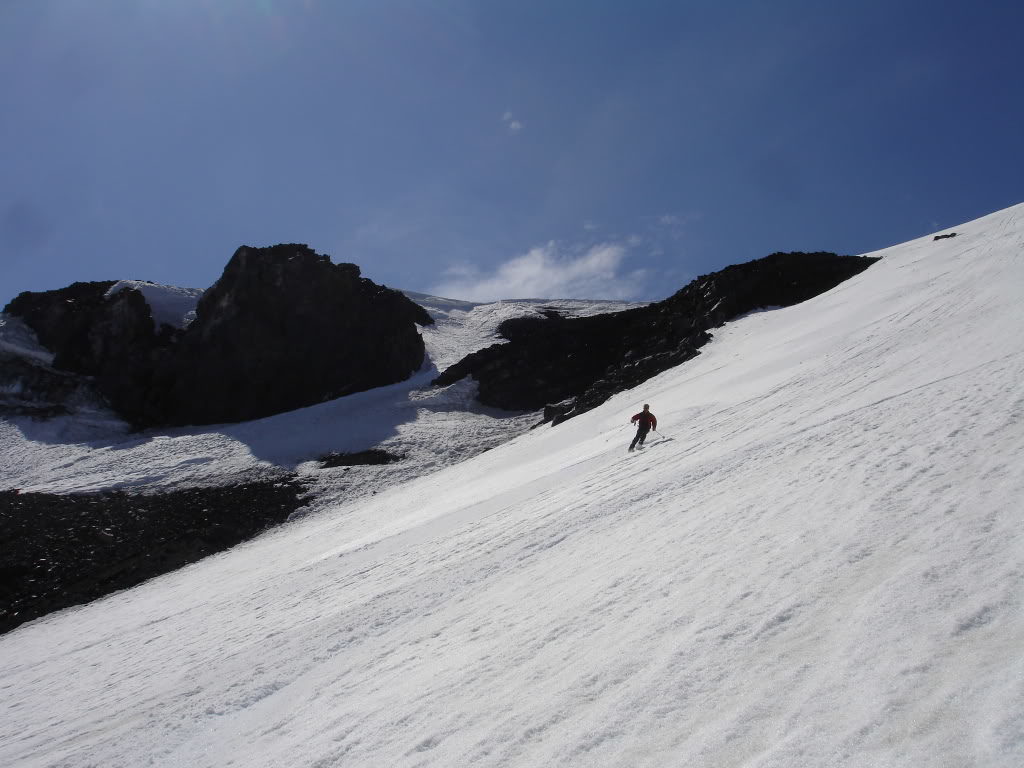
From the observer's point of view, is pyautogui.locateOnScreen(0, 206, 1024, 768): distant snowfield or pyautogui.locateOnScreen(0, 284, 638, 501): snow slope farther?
pyautogui.locateOnScreen(0, 284, 638, 501): snow slope

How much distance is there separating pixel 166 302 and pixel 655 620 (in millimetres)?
52949

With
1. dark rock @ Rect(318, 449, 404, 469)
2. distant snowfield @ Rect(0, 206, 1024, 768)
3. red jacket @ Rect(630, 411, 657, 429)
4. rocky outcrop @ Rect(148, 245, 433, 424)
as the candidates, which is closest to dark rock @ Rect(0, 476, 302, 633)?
distant snowfield @ Rect(0, 206, 1024, 768)

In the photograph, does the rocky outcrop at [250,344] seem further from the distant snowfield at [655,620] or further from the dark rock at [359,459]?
the distant snowfield at [655,620]

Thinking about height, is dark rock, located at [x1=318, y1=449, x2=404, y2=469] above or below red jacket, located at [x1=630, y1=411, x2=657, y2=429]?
above

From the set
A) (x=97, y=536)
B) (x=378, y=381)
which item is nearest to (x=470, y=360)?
(x=378, y=381)

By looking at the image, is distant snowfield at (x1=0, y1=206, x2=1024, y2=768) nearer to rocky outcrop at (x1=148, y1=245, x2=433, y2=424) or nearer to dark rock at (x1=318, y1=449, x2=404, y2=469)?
dark rock at (x1=318, y1=449, x2=404, y2=469)

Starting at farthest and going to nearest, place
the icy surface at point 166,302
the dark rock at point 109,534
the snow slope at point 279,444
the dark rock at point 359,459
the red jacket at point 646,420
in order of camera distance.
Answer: the icy surface at point 166,302 < the dark rock at point 359,459 < the snow slope at point 279,444 < the dark rock at point 109,534 < the red jacket at point 646,420

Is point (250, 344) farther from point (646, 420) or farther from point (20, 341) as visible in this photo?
point (646, 420)

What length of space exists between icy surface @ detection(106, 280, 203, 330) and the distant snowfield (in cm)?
3611

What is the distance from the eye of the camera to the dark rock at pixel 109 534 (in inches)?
738

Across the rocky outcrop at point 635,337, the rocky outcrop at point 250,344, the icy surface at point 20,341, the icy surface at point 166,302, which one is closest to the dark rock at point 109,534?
the rocky outcrop at point 635,337

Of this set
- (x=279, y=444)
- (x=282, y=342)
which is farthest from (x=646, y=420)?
(x=282, y=342)

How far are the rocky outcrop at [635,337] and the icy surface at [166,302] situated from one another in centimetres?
2124

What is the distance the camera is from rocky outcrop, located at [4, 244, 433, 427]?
138 feet
